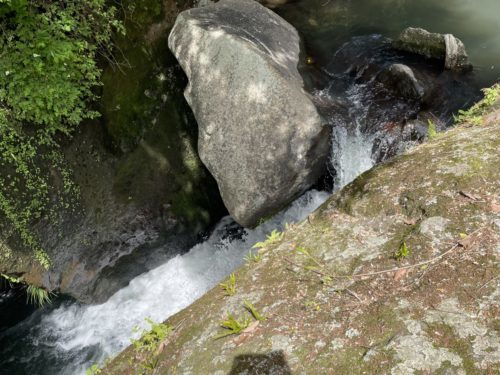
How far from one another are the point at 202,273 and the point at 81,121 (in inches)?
122

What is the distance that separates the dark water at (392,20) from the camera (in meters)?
8.54

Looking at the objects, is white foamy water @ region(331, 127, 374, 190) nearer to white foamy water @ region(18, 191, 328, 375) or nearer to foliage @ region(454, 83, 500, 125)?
white foamy water @ region(18, 191, 328, 375)

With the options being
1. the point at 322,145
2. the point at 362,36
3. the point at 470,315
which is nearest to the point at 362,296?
the point at 470,315

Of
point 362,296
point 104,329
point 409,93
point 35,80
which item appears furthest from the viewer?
point 409,93

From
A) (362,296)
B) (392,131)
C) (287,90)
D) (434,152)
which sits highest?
(287,90)

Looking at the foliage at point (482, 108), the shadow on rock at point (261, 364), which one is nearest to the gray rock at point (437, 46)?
the foliage at point (482, 108)

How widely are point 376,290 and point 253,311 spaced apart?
977 millimetres

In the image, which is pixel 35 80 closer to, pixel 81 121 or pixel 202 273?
pixel 81 121

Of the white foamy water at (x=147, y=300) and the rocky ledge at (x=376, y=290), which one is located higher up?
the rocky ledge at (x=376, y=290)

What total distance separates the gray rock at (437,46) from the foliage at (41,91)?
18.6ft

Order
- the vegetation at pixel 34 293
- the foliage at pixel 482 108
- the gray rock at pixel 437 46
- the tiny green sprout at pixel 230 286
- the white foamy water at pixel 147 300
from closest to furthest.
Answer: the tiny green sprout at pixel 230 286 → the foliage at pixel 482 108 → the vegetation at pixel 34 293 → the white foamy water at pixel 147 300 → the gray rock at pixel 437 46

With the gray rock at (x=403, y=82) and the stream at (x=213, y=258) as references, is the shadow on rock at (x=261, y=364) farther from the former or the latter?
the gray rock at (x=403, y=82)

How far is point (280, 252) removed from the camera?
145 inches

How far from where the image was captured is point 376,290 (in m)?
2.93
